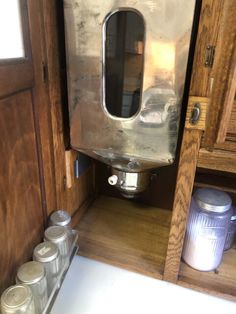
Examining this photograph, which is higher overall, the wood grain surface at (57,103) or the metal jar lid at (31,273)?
the wood grain surface at (57,103)

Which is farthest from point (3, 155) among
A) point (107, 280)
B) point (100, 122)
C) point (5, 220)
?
point (107, 280)

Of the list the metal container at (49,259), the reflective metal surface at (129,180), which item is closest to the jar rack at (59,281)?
the metal container at (49,259)

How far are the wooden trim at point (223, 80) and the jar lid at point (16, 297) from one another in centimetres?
62

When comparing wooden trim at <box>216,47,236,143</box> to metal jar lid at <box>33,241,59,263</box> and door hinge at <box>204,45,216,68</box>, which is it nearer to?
door hinge at <box>204,45,216,68</box>

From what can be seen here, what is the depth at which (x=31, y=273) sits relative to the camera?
73 centimetres

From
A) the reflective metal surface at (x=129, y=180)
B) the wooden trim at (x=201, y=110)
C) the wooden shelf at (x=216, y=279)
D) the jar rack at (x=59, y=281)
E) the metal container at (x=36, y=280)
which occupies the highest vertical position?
→ the wooden trim at (x=201, y=110)

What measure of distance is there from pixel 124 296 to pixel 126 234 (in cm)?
27

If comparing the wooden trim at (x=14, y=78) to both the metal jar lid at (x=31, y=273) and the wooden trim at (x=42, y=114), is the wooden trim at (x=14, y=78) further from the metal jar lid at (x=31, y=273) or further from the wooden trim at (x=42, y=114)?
the metal jar lid at (x=31, y=273)

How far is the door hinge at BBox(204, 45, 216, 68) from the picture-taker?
2.03 ft

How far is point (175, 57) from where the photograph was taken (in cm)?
67

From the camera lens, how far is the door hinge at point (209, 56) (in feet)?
2.03

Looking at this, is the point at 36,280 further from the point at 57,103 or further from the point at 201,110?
the point at 201,110

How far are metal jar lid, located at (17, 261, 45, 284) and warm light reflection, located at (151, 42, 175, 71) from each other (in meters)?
0.66

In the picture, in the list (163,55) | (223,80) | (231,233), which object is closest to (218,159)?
(223,80)
